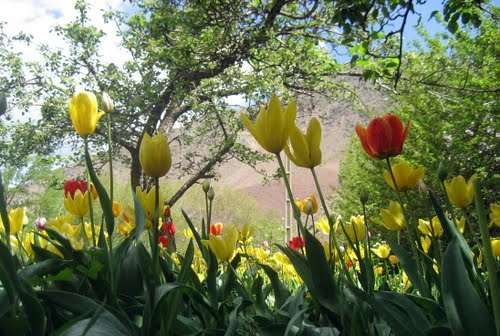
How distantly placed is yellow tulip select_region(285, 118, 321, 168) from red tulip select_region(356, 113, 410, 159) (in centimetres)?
11

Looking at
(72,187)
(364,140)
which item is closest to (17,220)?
(72,187)

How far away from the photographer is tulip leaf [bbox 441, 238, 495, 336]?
1.23ft

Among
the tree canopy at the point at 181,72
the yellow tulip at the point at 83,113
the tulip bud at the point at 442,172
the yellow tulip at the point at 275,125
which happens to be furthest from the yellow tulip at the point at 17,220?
the tree canopy at the point at 181,72

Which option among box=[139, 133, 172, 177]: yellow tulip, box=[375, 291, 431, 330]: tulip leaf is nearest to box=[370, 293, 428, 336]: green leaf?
box=[375, 291, 431, 330]: tulip leaf

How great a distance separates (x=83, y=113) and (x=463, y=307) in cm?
48

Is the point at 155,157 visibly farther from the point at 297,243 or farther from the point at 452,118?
the point at 452,118

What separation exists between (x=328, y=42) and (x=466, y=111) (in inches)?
83.2

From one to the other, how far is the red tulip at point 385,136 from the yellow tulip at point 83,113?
331 millimetres

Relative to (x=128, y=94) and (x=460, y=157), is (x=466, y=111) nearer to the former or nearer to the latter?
(x=460, y=157)

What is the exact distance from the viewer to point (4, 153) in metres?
8.84

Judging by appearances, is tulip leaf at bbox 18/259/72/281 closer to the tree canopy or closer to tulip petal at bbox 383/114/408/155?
tulip petal at bbox 383/114/408/155

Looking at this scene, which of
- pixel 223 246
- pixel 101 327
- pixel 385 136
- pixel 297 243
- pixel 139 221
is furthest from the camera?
pixel 297 243

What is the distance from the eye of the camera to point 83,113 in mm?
667

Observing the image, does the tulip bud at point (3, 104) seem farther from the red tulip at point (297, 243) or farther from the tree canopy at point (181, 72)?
the tree canopy at point (181, 72)
